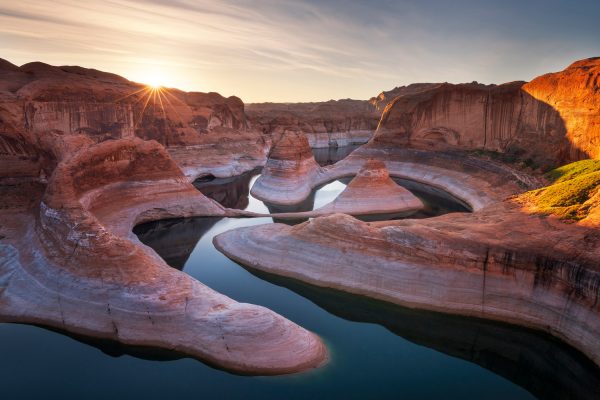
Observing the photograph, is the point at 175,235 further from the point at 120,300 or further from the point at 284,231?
the point at 120,300

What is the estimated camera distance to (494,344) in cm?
1155

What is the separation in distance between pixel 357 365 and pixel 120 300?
6742 mm

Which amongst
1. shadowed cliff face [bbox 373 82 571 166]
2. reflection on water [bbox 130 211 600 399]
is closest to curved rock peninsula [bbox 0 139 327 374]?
reflection on water [bbox 130 211 600 399]

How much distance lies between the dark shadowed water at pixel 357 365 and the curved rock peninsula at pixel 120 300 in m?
0.41

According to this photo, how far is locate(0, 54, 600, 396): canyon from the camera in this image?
1074cm

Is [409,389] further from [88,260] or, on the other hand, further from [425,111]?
[425,111]

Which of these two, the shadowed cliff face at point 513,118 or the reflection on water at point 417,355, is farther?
the shadowed cliff face at point 513,118

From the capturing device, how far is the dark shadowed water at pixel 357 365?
9500mm

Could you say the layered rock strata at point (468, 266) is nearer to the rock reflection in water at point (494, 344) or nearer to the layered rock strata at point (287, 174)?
the rock reflection in water at point (494, 344)

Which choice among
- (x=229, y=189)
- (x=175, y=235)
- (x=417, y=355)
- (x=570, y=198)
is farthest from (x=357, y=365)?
(x=229, y=189)

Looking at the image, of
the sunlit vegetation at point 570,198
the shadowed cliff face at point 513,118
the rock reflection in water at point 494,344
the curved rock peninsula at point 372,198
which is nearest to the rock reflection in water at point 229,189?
the curved rock peninsula at point 372,198

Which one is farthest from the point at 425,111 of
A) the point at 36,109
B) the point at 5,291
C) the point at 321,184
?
the point at 5,291

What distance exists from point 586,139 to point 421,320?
57.3ft

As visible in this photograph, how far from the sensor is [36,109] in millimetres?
25516
